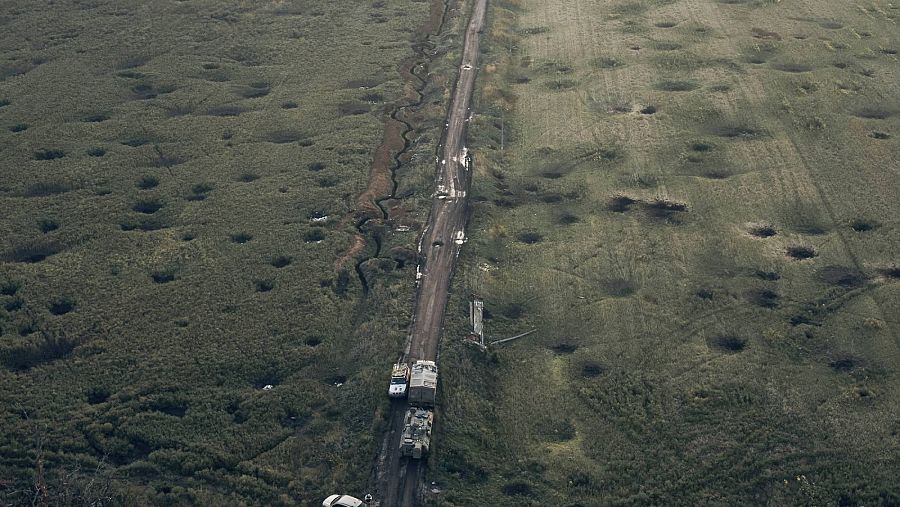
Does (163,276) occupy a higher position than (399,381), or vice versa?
(399,381)

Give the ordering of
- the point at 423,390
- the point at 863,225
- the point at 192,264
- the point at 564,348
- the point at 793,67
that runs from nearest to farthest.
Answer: the point at 423,390
the point at 564,348
the point at 192,264
the point at 863,225
the point at 793,67

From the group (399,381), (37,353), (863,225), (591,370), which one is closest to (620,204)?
(863,225)

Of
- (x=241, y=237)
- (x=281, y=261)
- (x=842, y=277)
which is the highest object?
(x=842, y=277)

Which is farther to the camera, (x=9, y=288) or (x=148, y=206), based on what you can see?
(x=148, y=206)

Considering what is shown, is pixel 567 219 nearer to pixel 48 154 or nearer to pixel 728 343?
pixel 728 343

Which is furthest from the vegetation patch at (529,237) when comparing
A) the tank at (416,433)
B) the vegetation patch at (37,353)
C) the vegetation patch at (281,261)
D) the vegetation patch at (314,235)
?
the vegetation patch at (37,353)

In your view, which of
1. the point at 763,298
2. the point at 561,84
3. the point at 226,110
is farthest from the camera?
the point at 561,84

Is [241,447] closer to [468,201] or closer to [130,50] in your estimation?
[468,201]
